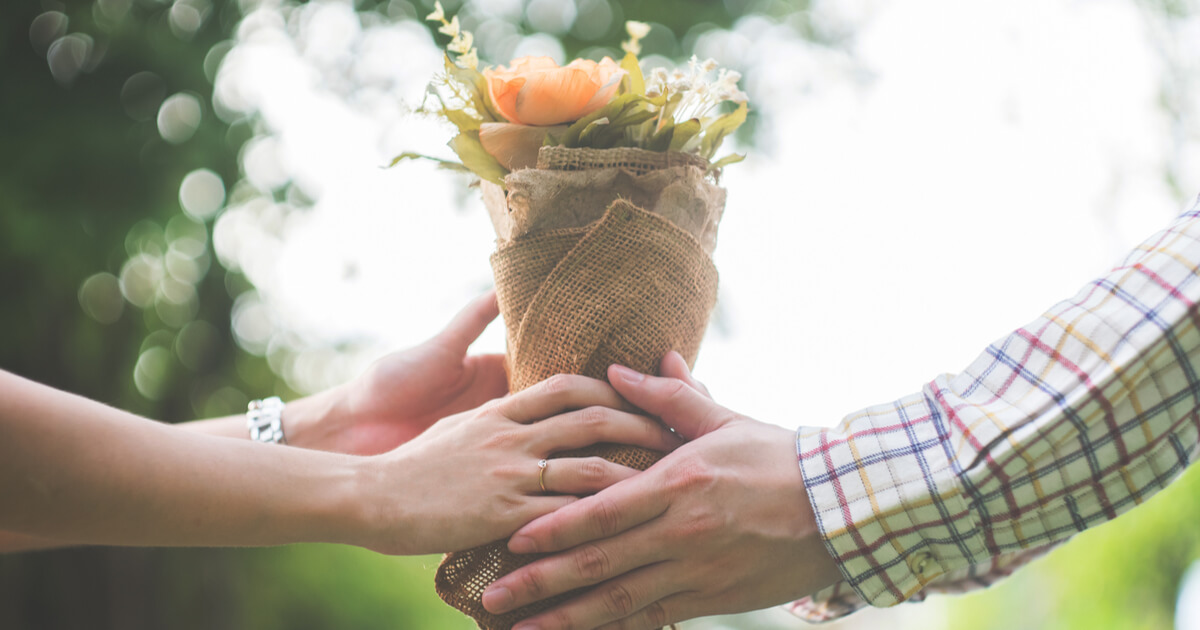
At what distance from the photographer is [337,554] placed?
390 cm

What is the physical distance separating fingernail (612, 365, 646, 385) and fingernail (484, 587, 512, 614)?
0.33 meters

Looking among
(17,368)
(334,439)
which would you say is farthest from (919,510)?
(17,368)

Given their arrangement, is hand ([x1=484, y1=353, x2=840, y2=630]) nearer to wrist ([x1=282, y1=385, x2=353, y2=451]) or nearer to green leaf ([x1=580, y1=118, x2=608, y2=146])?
green leaf ([x1=580, y1=118, x2=608, y2=146])

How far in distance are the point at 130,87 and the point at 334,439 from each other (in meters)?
2.43

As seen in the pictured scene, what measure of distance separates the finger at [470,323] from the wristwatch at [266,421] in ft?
1.29

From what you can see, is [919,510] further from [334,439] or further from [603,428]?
[334,439]

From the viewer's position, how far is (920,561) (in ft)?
3.13

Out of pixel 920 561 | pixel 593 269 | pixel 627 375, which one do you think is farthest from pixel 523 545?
pixel 920 561

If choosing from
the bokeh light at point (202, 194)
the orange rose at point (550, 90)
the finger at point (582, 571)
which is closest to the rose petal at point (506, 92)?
the orange rose at point (550, 90)

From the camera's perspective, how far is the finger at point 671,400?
3.43 ft

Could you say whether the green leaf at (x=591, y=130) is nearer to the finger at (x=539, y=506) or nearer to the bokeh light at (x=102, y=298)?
the finger at (x=539, y=506)

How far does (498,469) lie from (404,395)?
0.56 meters

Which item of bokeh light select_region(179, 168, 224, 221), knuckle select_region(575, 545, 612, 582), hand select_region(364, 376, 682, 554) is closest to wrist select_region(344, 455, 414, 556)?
hand select_region(364, 376, 682, 554)

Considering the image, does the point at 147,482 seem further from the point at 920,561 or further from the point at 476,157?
the point at 920,561
